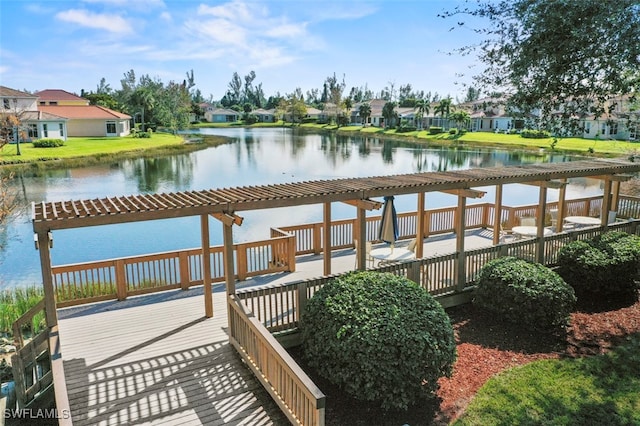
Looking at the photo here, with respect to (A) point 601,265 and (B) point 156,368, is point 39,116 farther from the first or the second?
(A) point 601,265

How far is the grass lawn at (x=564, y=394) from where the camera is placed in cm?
650

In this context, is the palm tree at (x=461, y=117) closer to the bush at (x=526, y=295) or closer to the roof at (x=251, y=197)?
the roof at (x=251, y=197)

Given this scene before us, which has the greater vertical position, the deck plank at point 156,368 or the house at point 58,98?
the house at point 58,98

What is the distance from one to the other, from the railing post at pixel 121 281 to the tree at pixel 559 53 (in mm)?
8511

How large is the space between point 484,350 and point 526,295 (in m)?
1.27

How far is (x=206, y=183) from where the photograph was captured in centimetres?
3334

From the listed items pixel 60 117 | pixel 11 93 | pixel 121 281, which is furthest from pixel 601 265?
pixel 11 93

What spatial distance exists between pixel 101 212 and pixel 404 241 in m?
8.83

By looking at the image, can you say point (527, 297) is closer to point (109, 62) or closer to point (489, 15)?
point (489, 15)

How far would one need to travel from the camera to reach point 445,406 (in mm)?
6801

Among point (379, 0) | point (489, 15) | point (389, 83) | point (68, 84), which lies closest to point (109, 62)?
point (68, 84)

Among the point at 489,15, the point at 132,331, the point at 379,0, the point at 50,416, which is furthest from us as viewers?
the point at 379,0

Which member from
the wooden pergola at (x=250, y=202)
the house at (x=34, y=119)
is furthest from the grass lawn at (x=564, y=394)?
the house at (x=34, y=119)

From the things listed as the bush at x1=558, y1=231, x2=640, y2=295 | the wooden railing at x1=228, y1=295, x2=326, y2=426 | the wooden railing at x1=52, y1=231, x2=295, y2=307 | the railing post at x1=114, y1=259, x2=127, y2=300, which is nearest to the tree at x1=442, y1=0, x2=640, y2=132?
the bush at x1=558, y1=231, x2=640, y2=295
